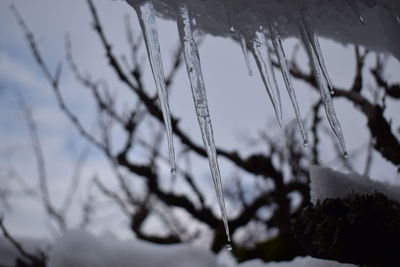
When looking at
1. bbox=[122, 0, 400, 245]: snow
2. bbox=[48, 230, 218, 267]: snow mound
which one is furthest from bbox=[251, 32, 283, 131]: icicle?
bbox=[48, 230, 218, 267]: snow mound

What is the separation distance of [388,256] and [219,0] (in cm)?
123

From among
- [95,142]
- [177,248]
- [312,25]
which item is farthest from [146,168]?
[312,25]

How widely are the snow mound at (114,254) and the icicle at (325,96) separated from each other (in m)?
1.75

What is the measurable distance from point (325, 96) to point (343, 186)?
20.2 inches

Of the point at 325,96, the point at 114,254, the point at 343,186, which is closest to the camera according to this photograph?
the point at 343,186

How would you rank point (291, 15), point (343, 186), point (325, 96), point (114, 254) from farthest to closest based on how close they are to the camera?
point (114, 254) → point (325, 96) → point (291, 15) → point (343, 186)

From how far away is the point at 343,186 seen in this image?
135cm

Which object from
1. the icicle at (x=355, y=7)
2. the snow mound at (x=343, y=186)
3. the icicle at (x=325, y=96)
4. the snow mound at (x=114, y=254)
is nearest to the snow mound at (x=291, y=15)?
the icicle at (x=355, y=7)

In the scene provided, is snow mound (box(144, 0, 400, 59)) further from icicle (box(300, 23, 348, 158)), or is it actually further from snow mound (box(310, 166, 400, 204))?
snow mound (box(310, 166, 400, 204))

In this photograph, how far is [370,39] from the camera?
6.38 ft

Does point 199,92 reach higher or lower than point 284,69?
lower

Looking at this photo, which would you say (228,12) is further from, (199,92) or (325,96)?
(325,96)

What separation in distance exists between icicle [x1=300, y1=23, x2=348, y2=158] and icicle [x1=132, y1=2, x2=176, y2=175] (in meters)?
0.74

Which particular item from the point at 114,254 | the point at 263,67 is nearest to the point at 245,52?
the point at 263,67
